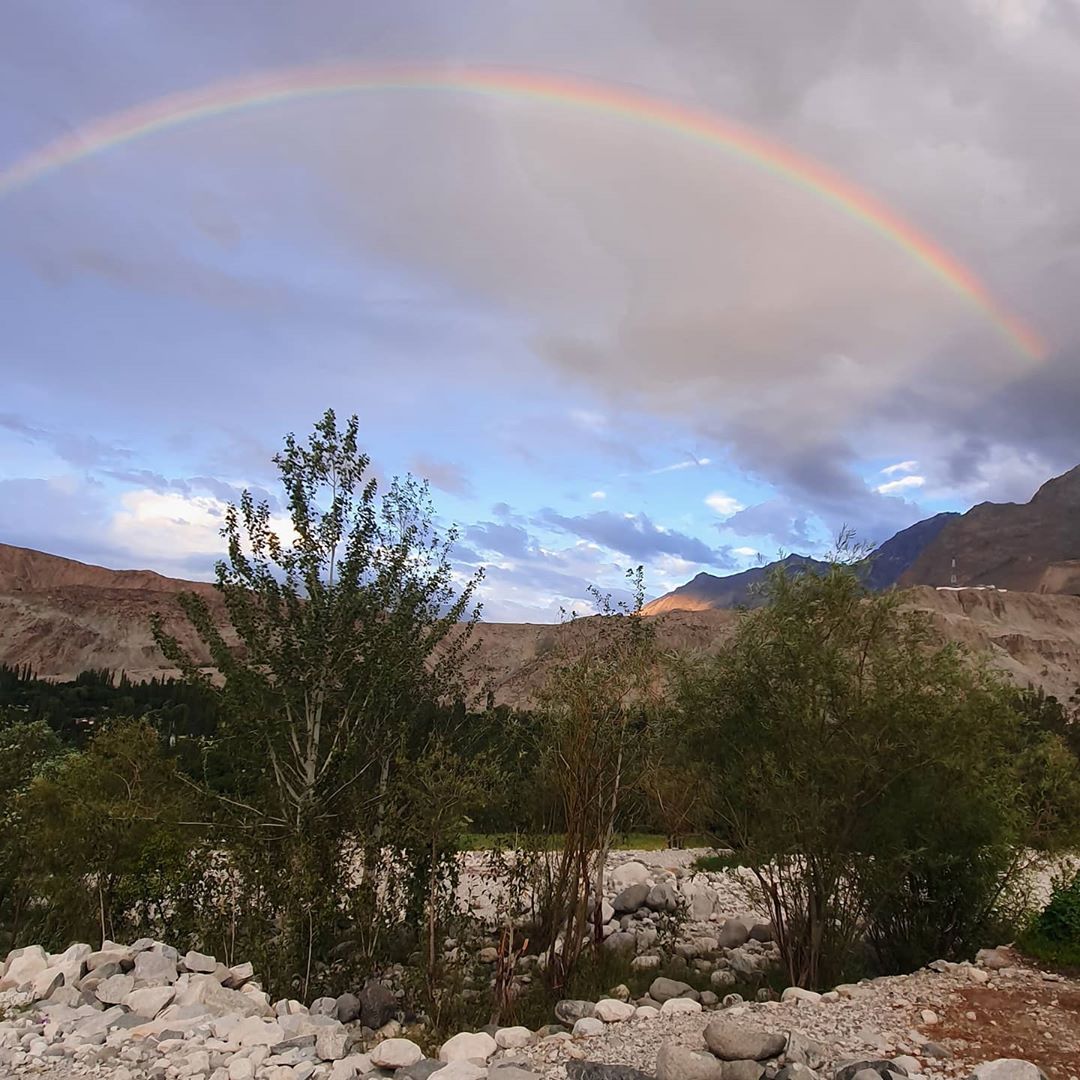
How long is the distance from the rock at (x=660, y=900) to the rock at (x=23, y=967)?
1249cm

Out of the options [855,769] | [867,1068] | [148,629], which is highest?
[148,629]

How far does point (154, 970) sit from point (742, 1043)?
25.2 ft

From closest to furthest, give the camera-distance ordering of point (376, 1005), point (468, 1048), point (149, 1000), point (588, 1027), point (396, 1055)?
point (396, 1055)
point (468, 1048)
point (588, 1027)
point (149, 1000)
point (376, 1005)

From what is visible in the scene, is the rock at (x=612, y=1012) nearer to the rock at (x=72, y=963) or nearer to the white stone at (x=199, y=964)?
the white stone at (x=199, y=964)

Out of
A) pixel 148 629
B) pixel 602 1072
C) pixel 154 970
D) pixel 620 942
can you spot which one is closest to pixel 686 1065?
pixel 602 1072

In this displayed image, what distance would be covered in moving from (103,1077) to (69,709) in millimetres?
73420

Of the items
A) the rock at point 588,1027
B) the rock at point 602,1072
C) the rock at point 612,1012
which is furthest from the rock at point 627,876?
the rock at point 602,1072

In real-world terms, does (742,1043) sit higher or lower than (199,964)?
higher

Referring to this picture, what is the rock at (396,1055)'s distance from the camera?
368 inches

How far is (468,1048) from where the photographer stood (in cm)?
979

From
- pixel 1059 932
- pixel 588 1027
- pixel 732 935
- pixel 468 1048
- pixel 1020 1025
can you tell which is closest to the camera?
pixel 468 1048

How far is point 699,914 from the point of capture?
20.7 meters

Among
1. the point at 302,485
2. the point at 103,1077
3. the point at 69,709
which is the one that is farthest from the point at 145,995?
the point at 69,709

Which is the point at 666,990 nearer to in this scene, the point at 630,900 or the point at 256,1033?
the point at 630,900
